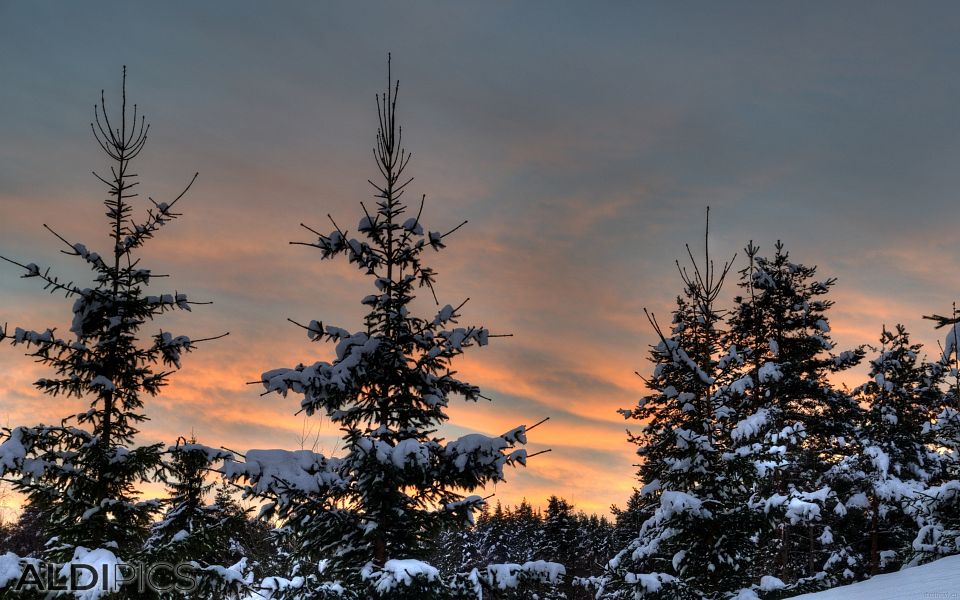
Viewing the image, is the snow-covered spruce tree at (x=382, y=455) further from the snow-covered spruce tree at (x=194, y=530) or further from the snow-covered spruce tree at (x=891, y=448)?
the snow-covered spruce tree at (x=891, y=448)

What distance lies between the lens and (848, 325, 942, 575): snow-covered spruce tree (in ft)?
63.3

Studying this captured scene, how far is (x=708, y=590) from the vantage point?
38.7 ft

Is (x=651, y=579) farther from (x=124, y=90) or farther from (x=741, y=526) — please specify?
(x=124, y=90)

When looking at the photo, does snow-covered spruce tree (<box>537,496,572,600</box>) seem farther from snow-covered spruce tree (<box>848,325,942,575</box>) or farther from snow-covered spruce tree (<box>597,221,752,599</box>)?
snow-covered spruce tree (<box>597,221,752,599</box>)

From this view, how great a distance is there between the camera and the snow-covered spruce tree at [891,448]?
1930 centimetres

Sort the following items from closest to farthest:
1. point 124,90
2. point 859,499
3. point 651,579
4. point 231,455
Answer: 1. point 231,455
2. point 651,579
3. point 124,90
4. point 859,499

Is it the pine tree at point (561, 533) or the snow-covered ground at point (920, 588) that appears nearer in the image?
the snow-covered ground at point (920, 588)

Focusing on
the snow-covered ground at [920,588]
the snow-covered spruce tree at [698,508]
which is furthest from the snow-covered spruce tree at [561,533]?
the snow-covered ground at [920,588]

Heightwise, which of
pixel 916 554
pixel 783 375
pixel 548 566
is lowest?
pixel 916 554

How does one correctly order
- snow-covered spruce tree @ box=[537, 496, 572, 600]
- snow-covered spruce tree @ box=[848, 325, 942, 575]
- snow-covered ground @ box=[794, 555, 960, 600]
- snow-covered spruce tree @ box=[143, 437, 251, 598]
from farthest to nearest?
snow-covered spruce tree @ box=[537, 496, 572, 600], snow-covered spruce tree @ box=[848, 325, 942, 575], snow-covered spruce tree @ box=[143, 437, 251, 598], snow-covered ground @ box=[794, 555, 960, 600]

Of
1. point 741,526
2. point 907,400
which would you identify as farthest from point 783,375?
point 741,526

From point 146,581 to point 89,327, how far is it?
446 centimetres

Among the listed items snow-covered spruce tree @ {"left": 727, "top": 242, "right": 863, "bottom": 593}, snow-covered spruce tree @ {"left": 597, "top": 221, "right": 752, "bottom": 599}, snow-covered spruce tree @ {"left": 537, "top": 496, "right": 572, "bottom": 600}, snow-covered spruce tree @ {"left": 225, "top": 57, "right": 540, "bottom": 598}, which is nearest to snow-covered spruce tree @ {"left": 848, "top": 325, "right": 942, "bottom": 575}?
snow-covered spruce tree @ {"left": 727, "top": 242, "right": 863, "bottom": 593}

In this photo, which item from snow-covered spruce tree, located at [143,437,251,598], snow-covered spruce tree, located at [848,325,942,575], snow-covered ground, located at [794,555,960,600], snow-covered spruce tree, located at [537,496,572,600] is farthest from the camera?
snow-covered spruce tree, located at [537,496,572,600]
